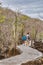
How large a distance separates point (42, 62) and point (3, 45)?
10.8 meters

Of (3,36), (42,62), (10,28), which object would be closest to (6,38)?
(3,36)

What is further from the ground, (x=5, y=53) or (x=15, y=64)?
(x=15, y=64)

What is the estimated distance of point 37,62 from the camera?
39.0 feet

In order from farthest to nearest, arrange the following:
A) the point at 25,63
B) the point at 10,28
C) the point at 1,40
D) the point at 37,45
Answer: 1. the point at 10,28
2. the point at 1,40
3. the point at 37,45
4. the point at 25,63

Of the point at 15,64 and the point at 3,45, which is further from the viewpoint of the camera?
the point at 3,45

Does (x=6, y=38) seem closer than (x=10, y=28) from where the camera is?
Yes

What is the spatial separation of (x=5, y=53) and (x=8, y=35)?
5263 millimetres

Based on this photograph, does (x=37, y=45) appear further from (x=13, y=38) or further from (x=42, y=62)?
(x=42, y=62)

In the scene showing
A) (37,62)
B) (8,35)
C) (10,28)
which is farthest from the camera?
(10,28)

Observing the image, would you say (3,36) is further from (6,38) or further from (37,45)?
(37,45)

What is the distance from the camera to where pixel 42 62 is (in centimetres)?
1210

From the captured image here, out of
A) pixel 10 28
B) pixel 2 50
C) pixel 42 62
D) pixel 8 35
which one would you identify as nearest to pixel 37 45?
pixel 2 50

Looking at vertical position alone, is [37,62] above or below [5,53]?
above

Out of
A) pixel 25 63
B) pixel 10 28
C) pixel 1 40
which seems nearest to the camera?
pixel 25 63
